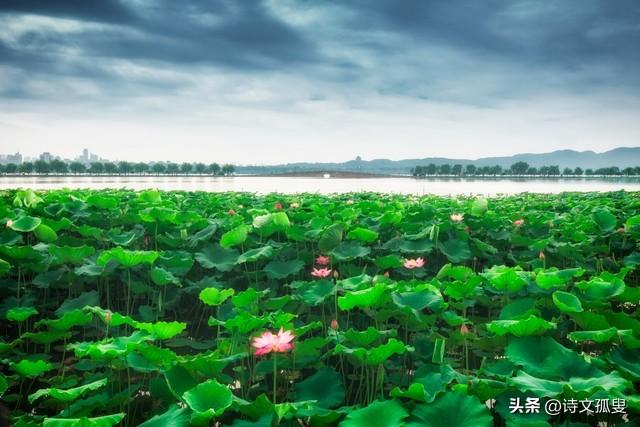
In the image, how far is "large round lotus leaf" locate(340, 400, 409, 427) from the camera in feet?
5.64

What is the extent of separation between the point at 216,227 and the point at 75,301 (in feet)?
4.82

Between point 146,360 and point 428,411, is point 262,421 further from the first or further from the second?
point 146,360

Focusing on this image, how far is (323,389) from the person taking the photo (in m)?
2.35

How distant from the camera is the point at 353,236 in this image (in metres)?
4.30

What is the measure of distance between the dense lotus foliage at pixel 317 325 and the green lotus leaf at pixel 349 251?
21 mm

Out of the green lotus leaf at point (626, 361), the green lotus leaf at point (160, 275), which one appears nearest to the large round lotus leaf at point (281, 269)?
the green lotus leaf at point (160, 275)

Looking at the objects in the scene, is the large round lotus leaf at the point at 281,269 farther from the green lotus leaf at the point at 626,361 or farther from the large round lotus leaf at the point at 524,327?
the green lotus leaf at the point at 626,361

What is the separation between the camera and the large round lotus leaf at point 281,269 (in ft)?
13.4

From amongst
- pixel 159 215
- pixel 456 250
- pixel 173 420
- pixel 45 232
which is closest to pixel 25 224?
pixel 45 232

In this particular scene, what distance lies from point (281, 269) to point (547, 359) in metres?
2.48

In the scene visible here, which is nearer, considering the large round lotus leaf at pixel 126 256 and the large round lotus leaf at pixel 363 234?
the large round lotus leaf at pixel 126 256

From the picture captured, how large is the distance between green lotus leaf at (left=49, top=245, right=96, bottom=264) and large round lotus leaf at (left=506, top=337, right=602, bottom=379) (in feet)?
10.8

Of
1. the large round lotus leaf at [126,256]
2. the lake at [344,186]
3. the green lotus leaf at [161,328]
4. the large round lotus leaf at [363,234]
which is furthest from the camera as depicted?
the lake at [344,186]

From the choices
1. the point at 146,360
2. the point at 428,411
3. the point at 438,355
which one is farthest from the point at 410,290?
the point at 146,360
